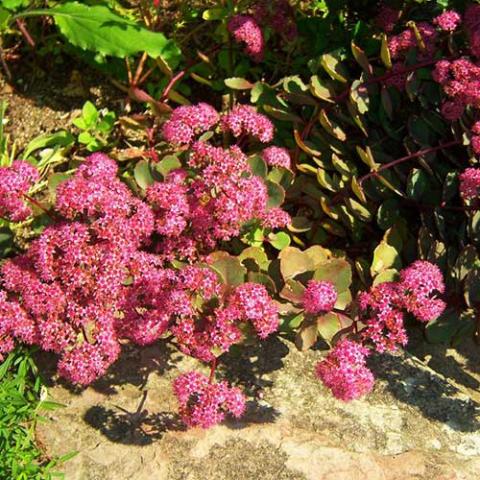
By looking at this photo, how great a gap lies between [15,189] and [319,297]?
34.1 inches

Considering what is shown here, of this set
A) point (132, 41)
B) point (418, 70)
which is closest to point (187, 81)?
point (132, 41)

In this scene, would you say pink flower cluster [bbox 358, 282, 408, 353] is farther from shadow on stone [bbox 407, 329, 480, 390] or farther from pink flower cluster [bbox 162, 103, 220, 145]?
pink flower cluster [bbox 162, 103, 220, 145]

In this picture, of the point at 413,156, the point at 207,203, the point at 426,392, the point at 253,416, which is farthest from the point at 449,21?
the point at 253,416

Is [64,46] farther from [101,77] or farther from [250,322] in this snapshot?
[250,322]

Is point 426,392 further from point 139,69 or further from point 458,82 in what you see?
point 139,69

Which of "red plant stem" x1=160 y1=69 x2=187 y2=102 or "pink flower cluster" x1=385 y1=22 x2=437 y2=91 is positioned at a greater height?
"pink flower cluster" x1=385 y1=22 x2=437 y2=91

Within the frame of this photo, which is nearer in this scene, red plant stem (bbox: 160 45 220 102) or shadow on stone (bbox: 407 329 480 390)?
shadow on stone (bbox: 407 329 480 390)

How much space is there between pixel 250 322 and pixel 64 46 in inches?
67.1

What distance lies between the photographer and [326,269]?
6.42 ft

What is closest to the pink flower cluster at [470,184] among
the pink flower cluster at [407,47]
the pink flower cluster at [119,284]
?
the pink flower cluster at [407,47]

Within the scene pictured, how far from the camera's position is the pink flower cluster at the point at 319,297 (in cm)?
181

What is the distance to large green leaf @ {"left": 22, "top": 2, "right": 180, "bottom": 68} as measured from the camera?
2633 millimetres

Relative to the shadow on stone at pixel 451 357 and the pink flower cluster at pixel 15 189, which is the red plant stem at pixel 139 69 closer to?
the pink flower cluster at pixel 15 189

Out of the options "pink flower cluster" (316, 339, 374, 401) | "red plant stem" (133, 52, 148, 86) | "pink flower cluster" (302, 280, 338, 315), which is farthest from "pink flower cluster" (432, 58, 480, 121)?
"red plant stem" (133, 52, 148, 86)
